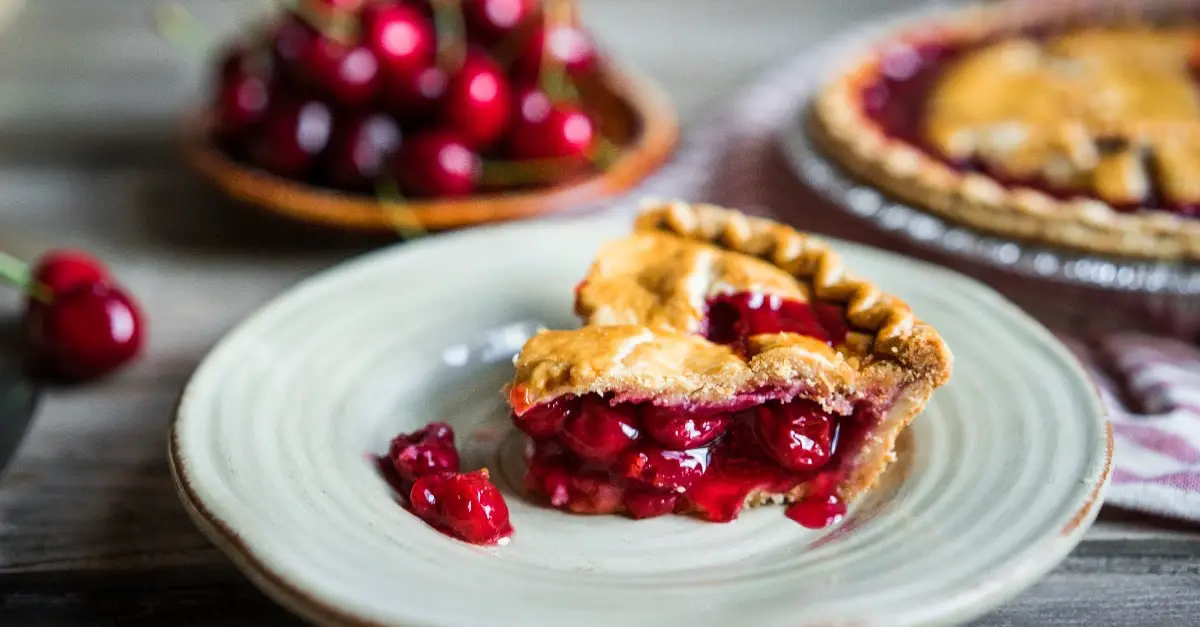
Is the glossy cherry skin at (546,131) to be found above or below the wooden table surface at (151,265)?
above

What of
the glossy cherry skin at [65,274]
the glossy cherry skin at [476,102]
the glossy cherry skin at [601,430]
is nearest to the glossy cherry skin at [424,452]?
the glossy cherry skin at [601,430]

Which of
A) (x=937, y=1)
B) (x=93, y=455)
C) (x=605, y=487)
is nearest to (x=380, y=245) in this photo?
(x=93, y=455)

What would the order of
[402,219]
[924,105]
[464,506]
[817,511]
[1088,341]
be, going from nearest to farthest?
1. [464,506]
2. [817,511]
3. [1088,341]
4. [402,219]
5. [924,105]

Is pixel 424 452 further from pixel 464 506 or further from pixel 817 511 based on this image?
pixel 817 511

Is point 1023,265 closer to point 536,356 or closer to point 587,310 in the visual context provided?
point 587,310

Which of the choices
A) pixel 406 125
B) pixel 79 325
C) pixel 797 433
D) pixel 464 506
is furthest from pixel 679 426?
pixel 406 125

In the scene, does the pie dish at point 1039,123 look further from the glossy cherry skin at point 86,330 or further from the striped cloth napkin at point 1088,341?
the glossy cherry skin at point 86,330

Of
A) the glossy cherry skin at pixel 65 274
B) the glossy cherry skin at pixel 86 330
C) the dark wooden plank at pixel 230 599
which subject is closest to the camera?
the dark wooden plank at pixel 230 599
